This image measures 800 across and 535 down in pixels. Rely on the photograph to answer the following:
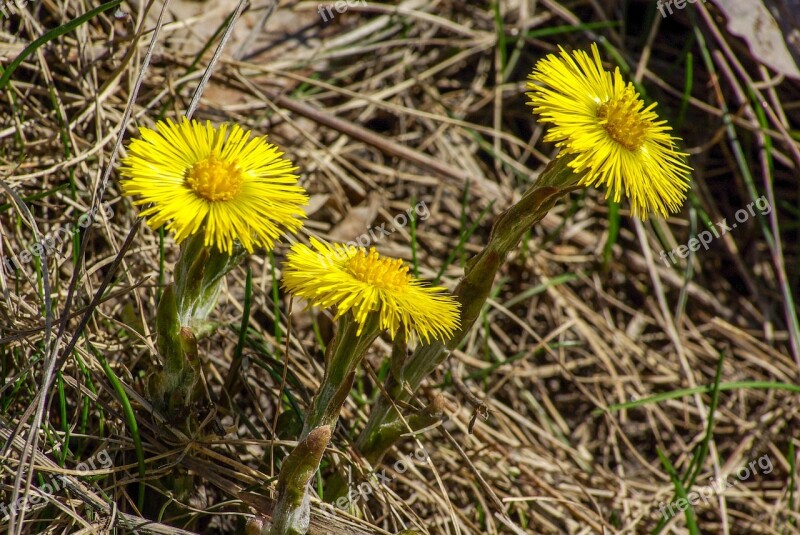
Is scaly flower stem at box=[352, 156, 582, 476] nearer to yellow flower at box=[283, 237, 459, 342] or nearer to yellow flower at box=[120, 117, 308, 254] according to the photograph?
yellow flower at box=[283, 237, 459, 342]

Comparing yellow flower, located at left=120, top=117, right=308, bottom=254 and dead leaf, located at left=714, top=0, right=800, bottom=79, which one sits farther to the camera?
dead leaf, located at left=714, top=0, right=800, bottom=79

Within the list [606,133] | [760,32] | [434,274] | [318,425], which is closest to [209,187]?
[318,425]

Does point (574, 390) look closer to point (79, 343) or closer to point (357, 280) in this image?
point (357, 280)

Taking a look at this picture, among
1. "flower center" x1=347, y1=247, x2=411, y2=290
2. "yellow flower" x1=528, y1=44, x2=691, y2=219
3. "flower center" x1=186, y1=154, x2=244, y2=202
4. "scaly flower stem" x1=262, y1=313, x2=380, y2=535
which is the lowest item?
"scaly flower stem" x1=262, y1=313, x2=380, y2=535

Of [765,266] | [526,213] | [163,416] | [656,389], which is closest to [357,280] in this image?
[526,213]

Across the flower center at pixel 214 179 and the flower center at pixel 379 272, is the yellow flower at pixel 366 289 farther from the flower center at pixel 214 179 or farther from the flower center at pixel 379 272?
the flower center at pixel 214 179

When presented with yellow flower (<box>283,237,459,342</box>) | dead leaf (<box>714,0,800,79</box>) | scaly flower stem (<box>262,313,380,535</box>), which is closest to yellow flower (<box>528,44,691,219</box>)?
yellow flower (<box>283,237,459,342</box>)
